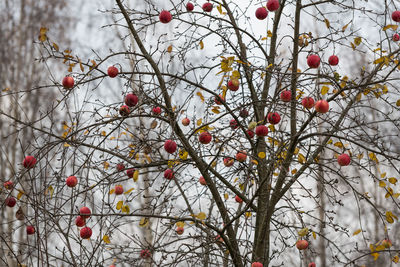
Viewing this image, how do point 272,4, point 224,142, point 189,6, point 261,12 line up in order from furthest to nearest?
point 189,6
point 261,12
point 272,4
point 224,142

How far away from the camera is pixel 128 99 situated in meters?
2.66

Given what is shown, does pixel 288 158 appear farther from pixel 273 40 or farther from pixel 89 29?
pixel 89 29

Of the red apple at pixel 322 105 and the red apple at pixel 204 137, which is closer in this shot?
the red apple at pixel 322 105

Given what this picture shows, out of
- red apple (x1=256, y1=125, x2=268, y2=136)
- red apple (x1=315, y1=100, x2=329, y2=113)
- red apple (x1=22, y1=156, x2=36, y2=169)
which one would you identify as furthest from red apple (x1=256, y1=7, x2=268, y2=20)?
red apple (x1=22, y1=156, x2=36, y2=169)

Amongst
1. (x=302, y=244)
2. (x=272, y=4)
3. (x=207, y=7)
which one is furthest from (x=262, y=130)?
(x=207, y=7)

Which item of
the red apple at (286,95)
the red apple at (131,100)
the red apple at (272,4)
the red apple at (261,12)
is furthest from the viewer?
the red apple at (261,12)

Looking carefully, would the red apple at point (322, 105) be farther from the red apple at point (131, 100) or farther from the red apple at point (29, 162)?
the red apple at point (29, 162)

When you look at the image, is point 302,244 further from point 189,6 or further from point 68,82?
point 189,6

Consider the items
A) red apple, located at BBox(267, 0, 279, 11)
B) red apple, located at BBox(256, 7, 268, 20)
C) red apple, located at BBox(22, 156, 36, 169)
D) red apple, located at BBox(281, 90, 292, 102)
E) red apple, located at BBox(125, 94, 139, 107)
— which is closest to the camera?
red apple, located at BBox(22, 156, 36, 169)

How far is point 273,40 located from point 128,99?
4.73 feet

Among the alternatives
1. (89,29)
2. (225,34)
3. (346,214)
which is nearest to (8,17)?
(89,29)

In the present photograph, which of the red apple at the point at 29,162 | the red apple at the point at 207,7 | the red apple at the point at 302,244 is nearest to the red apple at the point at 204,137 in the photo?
the red apple at the point at 302,244

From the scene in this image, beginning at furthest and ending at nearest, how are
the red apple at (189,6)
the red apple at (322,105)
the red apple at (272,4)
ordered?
the red apple at (189,6)
the red apple at (272,4)
the red apple at (322,105)

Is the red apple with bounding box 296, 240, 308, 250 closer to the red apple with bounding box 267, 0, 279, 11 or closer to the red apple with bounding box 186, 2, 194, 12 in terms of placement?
the red apple with bounding box 267, 0, 279, 11
